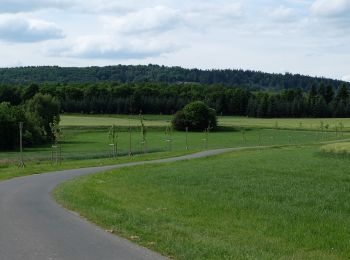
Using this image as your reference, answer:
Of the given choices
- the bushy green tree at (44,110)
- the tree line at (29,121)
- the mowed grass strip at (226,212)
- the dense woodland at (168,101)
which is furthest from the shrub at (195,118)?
the mowed grass strip at (226,212)

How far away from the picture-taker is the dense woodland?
519 ft

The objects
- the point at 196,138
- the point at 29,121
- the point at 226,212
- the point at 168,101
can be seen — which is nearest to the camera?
the point at 226,212

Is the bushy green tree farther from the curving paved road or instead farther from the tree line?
the curving paved road

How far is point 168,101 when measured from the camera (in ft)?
542

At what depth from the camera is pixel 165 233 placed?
12898mm

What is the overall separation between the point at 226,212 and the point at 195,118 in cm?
10847

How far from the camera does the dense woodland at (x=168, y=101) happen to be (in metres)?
158

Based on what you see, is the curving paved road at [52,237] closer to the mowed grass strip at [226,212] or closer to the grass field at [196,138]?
the mowed grass strip at [226,212]

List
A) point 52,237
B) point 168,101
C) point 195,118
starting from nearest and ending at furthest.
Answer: point 52,237, point 195,118, point 168,101

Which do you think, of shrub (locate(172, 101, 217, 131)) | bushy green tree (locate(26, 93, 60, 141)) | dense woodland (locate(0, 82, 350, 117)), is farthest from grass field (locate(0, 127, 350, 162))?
dense woodland (locate(0, 82, 350, 117))

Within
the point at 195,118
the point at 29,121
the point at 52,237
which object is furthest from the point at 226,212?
the point at 195,118

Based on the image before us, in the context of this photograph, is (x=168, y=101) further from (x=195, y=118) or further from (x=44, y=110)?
(x=44, y=110)

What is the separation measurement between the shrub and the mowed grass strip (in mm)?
95293

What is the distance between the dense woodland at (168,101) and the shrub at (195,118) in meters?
34.2
